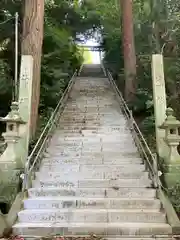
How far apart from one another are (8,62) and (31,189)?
7083 millimetres

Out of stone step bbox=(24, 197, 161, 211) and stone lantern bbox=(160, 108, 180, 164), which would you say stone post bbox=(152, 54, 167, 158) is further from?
stone step bbox=(24, 197, 161, 211)

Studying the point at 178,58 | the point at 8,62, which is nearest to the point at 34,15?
the point at 8,62

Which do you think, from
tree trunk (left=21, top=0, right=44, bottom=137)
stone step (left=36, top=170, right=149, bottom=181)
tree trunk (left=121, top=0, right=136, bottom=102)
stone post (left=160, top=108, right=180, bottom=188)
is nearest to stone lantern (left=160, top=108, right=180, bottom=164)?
stone post (left=160, top=108, right=180, bottom=188)

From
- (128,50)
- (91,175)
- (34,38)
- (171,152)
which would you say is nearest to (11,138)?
(91,175)

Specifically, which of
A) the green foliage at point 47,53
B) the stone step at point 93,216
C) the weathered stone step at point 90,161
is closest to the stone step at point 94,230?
the stone step at point 93,216

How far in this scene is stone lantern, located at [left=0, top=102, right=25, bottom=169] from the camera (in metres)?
7.28

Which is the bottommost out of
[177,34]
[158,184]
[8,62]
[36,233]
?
[36,233]

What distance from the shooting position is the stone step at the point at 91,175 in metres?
7.50

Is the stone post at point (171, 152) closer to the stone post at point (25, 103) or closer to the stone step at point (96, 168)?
the stone step at point (96, 168)

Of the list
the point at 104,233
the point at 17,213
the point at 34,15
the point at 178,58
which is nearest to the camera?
the point at 104,233

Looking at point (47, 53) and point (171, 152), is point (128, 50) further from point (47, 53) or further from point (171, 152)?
point (171, 152)

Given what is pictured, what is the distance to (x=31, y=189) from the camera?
6.95 metres

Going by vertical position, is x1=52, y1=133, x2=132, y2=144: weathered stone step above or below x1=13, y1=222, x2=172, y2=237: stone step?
above

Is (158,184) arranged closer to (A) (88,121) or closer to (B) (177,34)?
(A) (88,121)
